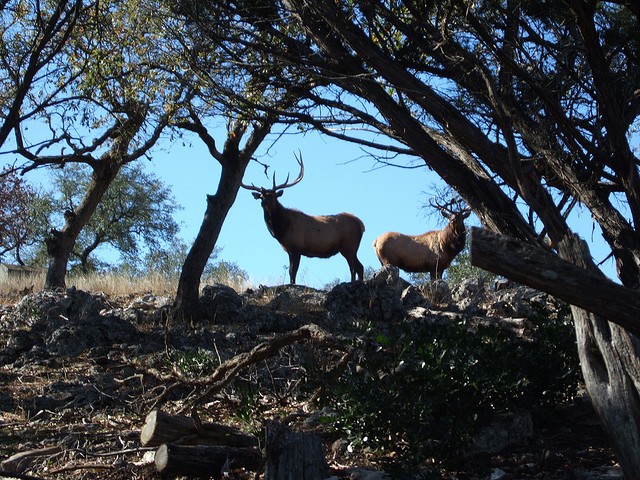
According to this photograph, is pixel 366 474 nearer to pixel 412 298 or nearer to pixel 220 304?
pixel 412 298

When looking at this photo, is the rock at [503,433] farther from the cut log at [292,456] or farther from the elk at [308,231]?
the elk at [308,231]

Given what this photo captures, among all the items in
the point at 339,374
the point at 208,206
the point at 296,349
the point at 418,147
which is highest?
the point at 208,206

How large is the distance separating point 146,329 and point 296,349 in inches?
108

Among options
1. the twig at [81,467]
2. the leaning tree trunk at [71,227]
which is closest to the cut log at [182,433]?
the twig at [81,467]

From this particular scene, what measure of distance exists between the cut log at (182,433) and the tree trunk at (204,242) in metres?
4.95

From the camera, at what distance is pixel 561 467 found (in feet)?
16.3

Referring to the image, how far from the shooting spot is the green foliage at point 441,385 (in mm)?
4691

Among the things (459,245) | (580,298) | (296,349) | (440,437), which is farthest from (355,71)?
(459,245)

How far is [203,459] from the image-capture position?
4914 mm

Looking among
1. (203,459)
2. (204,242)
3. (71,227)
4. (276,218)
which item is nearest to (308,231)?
(276,218)

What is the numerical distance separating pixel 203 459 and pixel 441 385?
66.6 inches

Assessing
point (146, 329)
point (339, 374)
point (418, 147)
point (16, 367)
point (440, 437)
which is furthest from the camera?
point (146, 329)

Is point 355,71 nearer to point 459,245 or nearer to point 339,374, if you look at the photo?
point 339,374

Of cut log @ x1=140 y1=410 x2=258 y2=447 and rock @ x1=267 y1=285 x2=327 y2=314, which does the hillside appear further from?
rock @ x1=267 y1=285 x2=327 y2=314
